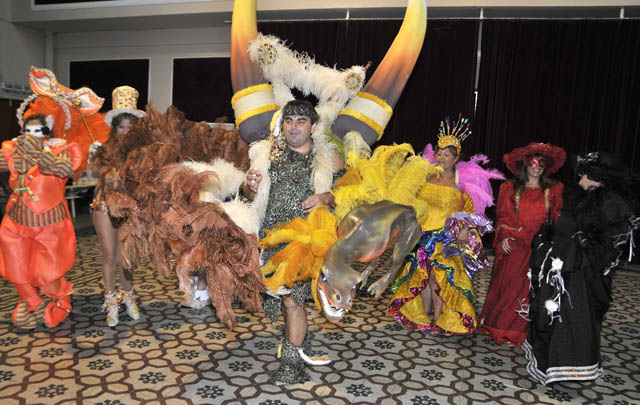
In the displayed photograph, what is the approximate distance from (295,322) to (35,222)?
214 centimetres

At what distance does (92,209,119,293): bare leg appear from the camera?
129 inches

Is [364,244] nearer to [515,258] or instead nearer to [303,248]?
[303,248]

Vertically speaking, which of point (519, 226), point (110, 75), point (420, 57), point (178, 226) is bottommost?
point (519, 226)

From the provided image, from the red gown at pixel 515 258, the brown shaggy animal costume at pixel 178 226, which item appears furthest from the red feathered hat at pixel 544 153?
the brown shaggy animal costume at pixel 178 226

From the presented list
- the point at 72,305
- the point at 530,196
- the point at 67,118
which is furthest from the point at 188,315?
the point at 530,196

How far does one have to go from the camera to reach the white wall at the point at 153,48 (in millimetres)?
7941

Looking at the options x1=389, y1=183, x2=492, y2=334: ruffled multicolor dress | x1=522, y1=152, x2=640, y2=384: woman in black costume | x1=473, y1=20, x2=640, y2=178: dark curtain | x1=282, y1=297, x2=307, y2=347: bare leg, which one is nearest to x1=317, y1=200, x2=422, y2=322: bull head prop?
x1=282, y1=297, x2=307, y2=347: bare leg

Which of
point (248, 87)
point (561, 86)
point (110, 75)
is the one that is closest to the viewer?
point (248, 87)

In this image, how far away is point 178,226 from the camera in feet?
6.00

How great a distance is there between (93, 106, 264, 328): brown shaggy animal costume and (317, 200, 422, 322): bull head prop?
0.37m

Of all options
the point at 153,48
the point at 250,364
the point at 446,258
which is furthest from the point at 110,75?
the point at 446,258

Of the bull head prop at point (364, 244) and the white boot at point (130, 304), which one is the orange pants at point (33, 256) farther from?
the bull head prop at point (364, 244)

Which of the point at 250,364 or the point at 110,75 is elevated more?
the point at 110,75

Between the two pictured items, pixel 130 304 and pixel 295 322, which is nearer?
pixel 295 322
